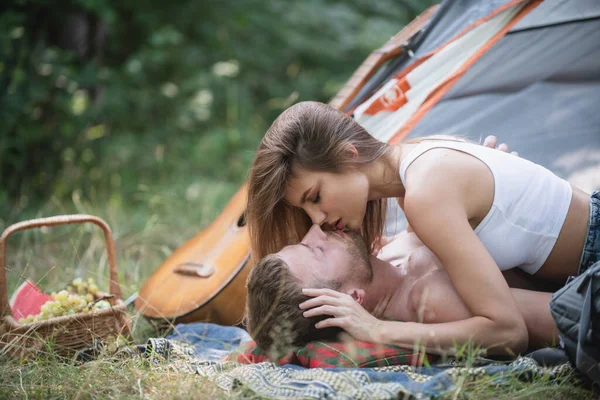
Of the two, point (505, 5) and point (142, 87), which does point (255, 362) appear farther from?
point (142, 87)

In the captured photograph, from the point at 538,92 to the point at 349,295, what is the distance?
5.62ft

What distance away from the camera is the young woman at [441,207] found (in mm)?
1968

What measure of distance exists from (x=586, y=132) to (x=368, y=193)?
1.41 m

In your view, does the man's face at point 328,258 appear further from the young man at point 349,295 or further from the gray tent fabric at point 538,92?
the gray tent fabric at point 538,92

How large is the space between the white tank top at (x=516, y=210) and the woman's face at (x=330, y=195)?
0.17m

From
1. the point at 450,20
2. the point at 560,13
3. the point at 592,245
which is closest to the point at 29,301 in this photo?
the point at 592,245

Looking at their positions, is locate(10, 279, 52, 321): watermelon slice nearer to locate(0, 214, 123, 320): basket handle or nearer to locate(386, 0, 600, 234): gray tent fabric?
locate(0, 214, 123, 320): basket handle

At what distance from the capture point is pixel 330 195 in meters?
2.18

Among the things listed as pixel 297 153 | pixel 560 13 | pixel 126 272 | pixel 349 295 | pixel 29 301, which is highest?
pixel 560 13

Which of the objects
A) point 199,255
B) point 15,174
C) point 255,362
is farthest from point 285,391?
point 15,174

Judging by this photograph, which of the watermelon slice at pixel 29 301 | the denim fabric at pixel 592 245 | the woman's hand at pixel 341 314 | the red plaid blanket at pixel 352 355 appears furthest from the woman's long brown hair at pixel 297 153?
the watermelon slice at pixel 29 301


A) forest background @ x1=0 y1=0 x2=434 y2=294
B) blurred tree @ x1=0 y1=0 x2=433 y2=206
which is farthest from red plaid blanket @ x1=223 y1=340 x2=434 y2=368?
blurred tree @ x1=0 y1=0 x2=433 y2=206

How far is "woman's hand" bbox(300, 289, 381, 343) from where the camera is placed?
2.02 metres

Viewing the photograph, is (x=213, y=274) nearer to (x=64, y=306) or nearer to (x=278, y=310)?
(x=64, y=306)
